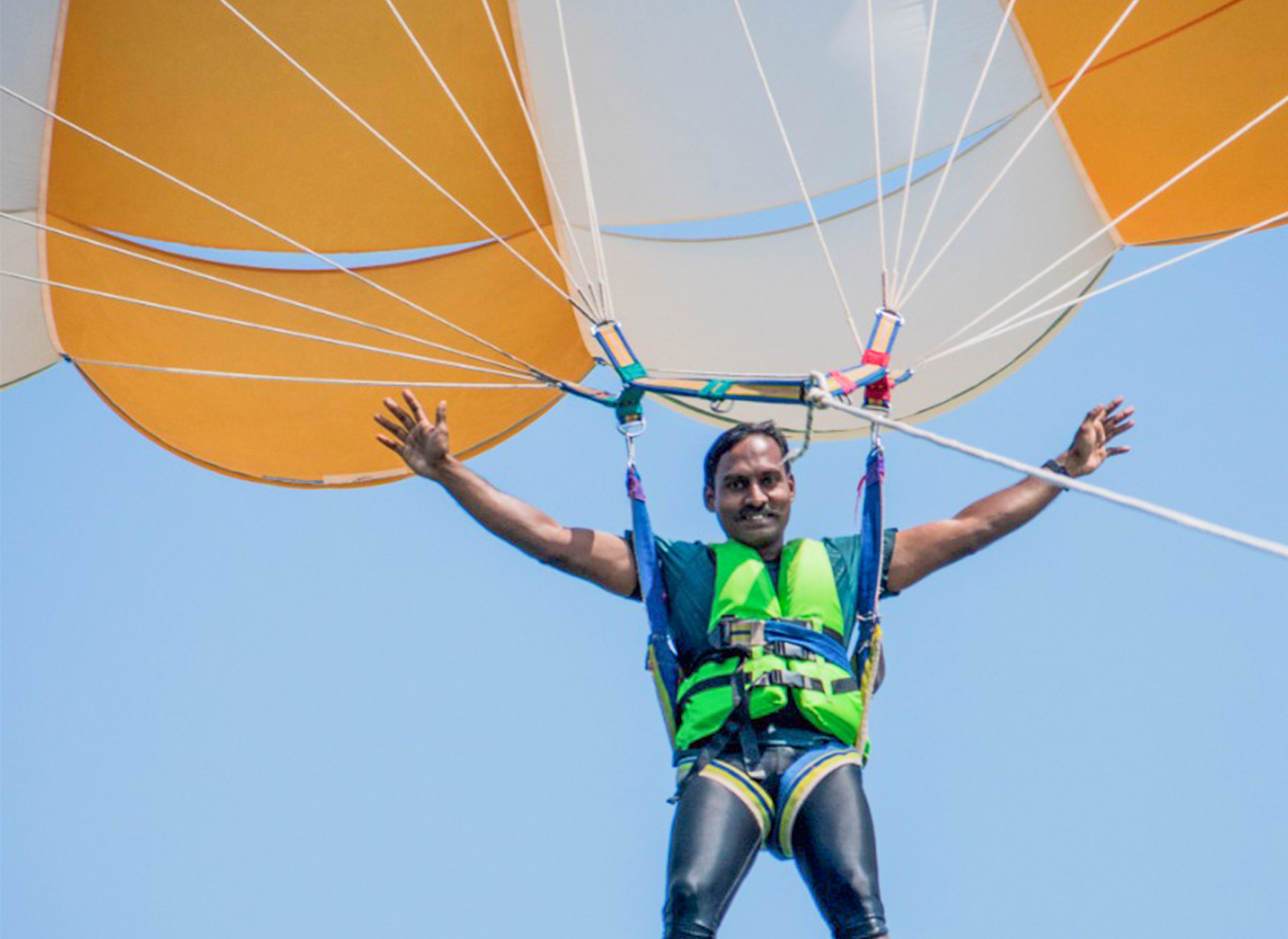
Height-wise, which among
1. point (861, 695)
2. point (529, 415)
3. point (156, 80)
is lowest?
point (861, 695)

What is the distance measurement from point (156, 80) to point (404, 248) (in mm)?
1024

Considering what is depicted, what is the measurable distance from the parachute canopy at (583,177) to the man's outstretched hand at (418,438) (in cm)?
206

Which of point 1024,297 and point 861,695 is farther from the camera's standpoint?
point 1024,297

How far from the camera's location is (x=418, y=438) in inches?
208

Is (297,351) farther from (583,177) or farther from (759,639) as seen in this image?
(759,639)

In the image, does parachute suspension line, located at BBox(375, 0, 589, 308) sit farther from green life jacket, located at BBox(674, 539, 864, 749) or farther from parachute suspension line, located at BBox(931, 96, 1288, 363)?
parachute suspension line, located at BBox(931, 96, 1288, 363)

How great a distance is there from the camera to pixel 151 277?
752 cm

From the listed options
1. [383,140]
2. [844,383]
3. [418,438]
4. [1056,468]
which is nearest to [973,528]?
[1056,468]

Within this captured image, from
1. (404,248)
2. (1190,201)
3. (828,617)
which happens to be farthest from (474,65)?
(828,617)

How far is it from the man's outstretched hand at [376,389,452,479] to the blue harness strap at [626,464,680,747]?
461mm

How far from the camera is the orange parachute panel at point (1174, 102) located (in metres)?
7.29

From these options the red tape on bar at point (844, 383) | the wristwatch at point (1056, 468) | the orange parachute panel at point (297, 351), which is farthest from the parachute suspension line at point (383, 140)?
the wristwatch at point (1056, 468)

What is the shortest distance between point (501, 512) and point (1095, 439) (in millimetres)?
1552

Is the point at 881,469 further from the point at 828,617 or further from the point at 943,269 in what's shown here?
the point at 943,269
